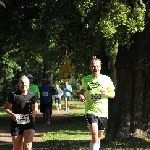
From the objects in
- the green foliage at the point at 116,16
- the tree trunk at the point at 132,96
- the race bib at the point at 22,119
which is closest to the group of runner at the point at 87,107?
the race bib at the point at 22,119

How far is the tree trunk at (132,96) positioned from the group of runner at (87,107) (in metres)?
4.75

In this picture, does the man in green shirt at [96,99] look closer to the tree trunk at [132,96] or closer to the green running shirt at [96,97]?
the green running shirt at [96,97]

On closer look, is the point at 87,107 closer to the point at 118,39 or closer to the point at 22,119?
the point at 22,119

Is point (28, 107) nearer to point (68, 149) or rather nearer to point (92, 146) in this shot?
point (92, 146)

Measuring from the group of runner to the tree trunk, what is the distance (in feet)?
15.6

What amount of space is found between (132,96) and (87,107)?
17.2ft

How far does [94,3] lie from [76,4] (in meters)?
1.35

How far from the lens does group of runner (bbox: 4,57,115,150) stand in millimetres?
9211

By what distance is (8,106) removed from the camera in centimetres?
931

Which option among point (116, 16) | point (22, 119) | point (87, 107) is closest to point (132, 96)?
point (116, 16)

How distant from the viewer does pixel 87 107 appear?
976 cm

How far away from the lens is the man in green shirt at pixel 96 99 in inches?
377

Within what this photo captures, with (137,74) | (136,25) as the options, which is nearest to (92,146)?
(136,25)

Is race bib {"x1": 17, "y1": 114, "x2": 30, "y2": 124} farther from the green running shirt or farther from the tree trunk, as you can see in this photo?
the tree trunk
